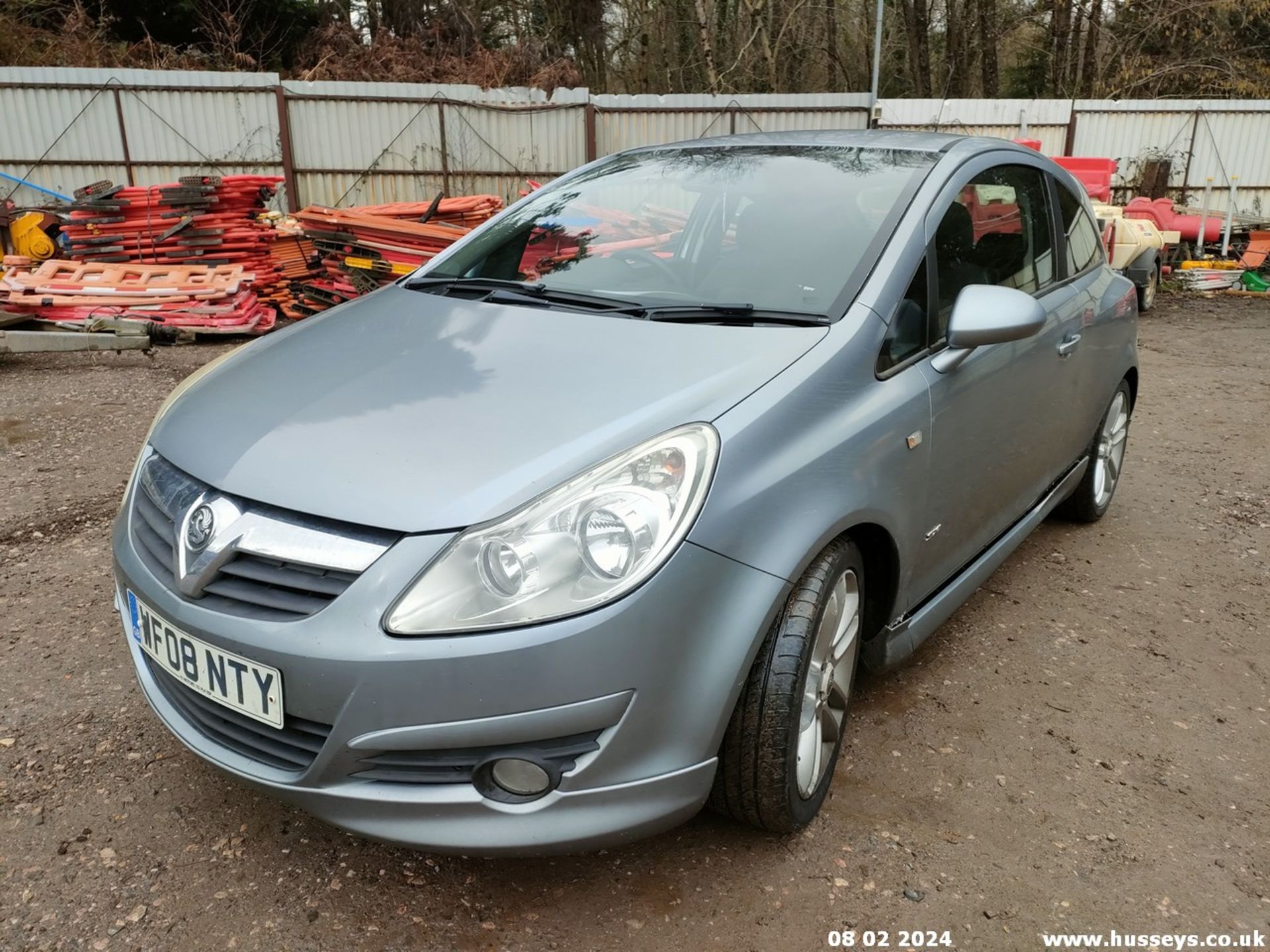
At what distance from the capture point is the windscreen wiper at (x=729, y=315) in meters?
2.33

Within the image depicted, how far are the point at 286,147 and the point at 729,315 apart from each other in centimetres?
1185

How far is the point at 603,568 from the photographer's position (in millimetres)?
1747

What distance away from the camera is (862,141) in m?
3.16

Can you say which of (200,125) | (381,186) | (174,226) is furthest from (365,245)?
(200,125)

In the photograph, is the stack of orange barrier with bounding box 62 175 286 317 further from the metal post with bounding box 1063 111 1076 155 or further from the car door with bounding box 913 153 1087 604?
the metal post with bounding box 1063 111 1076 155

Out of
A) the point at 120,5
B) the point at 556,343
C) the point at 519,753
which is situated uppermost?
the point at 120,5

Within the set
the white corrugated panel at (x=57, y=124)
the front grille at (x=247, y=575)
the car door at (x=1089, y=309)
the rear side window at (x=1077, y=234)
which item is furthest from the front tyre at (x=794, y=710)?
the white corrugated panel at (x=57, y=124)

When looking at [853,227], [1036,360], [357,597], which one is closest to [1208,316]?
[1036,360]

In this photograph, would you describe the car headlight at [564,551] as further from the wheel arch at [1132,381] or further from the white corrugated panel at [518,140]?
the white corrugated panel at [518,140]

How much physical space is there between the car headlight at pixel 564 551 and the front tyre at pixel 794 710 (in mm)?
371

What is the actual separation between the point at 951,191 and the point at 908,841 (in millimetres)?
1752

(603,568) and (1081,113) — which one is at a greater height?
(1081,113)

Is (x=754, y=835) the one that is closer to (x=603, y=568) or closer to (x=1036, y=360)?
(x=603, y=568)

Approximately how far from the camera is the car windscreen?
2555 mm
